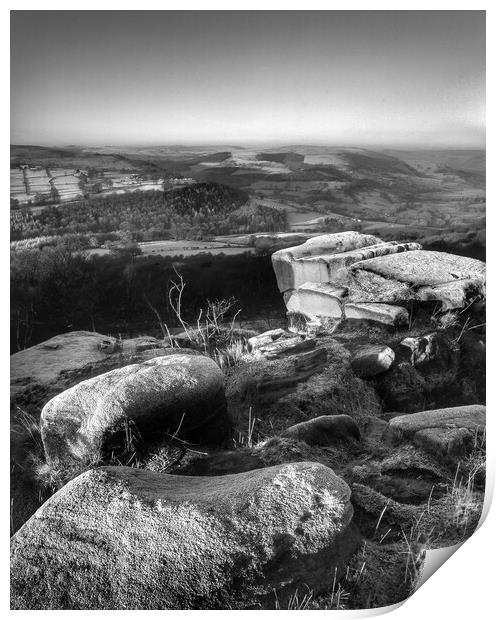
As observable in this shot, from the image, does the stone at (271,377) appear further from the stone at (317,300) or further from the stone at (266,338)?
the stone at (317,300)

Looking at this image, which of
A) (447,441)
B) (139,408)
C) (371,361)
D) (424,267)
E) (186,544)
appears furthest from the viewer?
(424,267)

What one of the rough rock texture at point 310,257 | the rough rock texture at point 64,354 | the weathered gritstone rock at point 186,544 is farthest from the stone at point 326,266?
the weathered gritstone rock at point 186,544

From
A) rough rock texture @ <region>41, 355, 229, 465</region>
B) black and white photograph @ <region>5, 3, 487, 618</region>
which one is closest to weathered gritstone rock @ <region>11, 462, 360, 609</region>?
black and white photograph @ <region>5, 3, 487, 618</region>

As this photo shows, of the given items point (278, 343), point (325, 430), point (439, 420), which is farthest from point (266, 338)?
point (439, 420)

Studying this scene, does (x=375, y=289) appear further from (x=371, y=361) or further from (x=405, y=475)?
(x=405, y=475)

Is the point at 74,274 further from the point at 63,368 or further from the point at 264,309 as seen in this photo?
the point at 264,309

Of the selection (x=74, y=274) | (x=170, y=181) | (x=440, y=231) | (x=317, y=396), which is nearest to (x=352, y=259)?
(x=440, y=231)
